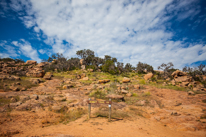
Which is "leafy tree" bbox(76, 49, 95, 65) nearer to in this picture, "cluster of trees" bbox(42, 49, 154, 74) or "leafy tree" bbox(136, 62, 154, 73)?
"cluster of trees" bbox(42, 49, 154, 74)

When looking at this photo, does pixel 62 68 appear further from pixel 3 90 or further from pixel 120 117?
pixel 120 117

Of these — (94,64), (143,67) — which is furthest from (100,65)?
(143,67)

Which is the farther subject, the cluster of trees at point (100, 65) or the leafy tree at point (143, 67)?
the leafy tree at point (143, 67)

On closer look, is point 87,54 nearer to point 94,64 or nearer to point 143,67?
point 94,64

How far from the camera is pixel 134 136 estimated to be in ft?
15.6

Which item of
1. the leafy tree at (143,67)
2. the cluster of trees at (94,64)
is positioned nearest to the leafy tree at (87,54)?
the cluster of trees at (94,64)

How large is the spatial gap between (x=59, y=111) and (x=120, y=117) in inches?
206

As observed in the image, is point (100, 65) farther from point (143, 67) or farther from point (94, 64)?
point (143, 67)

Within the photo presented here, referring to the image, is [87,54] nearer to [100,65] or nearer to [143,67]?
[100,65]

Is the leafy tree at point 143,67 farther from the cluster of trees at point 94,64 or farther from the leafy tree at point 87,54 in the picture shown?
the leafy tree at point 87,54

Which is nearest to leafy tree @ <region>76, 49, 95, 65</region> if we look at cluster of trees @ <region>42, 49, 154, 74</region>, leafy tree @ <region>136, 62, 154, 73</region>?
cluster of trees @ <region>42, 49, 154, 74</region>

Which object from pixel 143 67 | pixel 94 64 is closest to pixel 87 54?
pixel 94 64

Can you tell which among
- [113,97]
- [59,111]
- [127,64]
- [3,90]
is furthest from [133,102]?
[127,64]

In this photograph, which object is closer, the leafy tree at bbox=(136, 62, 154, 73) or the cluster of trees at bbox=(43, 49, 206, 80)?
the cluster of trees at bbox=(43, 49, 206, 80)
